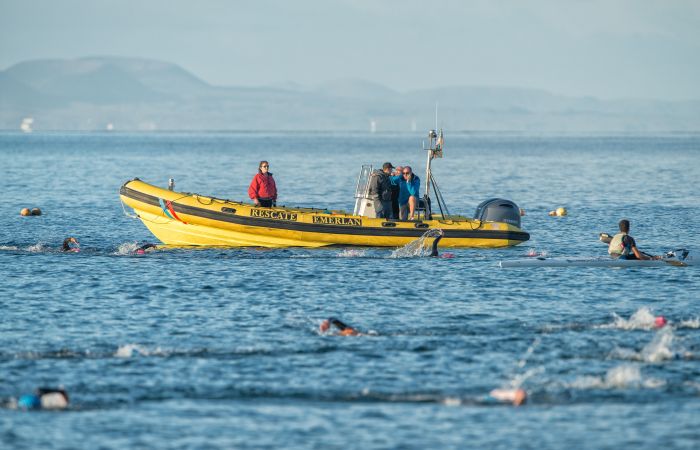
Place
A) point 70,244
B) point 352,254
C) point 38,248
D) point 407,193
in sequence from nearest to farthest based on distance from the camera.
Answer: point 352,254 < point 407,193 < point 38,248 < point 70,244

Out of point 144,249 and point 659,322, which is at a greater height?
point 144,249

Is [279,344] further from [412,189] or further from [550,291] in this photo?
[412,189]

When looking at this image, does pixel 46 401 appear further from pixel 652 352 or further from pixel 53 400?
pixel 652 352

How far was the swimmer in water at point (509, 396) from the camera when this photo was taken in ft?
47.5

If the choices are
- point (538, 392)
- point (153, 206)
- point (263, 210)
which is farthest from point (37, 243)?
point (538, 392)

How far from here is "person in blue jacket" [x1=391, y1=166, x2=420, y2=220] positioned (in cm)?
2975

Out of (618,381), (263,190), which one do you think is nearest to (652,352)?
(618,381)

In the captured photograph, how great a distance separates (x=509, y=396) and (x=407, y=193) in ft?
51.2

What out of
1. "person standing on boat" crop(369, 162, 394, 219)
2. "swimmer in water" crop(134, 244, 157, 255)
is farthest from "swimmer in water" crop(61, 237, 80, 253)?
"person standing on boat" crop(369, 162, 394, 219)

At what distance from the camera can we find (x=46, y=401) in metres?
14.3

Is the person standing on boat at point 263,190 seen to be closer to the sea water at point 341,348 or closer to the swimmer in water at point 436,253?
the sea water at point 341,348

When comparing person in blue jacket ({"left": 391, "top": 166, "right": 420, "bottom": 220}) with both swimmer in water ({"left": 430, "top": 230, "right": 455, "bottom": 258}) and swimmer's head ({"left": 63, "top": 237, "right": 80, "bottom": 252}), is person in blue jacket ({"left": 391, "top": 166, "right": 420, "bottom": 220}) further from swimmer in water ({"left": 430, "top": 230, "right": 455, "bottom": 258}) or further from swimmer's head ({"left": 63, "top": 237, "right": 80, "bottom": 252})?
swimmer's head ({"left": 63, "top": 237, "right": 80, "bottom": 252})

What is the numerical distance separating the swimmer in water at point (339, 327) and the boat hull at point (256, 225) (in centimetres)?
1083

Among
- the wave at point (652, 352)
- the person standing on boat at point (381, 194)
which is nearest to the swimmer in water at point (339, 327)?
the wave at point (652, 352)
